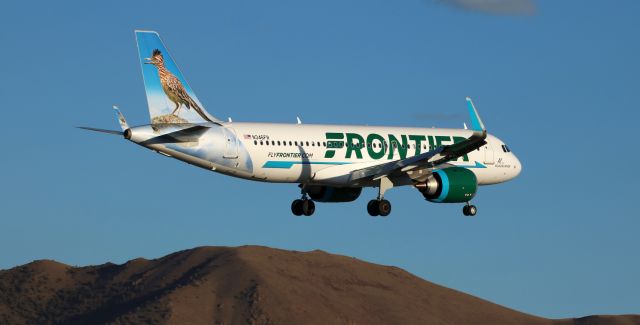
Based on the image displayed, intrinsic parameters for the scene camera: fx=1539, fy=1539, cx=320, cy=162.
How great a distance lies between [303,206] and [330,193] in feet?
5.87

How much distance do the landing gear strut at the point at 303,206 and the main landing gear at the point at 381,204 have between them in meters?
4.12

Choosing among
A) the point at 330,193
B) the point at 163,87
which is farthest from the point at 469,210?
the point at 163,87

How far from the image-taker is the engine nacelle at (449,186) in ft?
265

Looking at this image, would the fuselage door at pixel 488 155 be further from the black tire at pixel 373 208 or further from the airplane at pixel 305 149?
the black tire at pixel 373 208

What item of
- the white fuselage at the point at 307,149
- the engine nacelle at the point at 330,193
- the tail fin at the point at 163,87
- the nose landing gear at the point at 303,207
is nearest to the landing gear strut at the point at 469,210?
the white fuselage at the point at 307,149

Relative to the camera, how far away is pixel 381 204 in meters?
80.2

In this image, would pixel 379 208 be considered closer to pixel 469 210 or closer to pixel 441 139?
pixel 469 210

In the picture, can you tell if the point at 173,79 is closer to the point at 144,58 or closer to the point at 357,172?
the point at 144,58

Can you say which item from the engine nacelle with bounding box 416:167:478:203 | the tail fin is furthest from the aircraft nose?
the tail fin

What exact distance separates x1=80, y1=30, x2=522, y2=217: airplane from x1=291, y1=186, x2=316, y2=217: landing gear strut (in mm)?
54

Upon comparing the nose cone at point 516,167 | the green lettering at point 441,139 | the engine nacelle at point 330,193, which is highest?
the green lettering at point 441,139

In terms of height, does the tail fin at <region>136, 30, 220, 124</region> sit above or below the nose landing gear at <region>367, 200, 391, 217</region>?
above

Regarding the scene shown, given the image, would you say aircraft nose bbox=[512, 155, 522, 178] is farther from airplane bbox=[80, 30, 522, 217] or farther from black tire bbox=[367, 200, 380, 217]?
black tire bbox=[367, 200, 380, 217]

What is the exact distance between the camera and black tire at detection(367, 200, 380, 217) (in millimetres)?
80125
